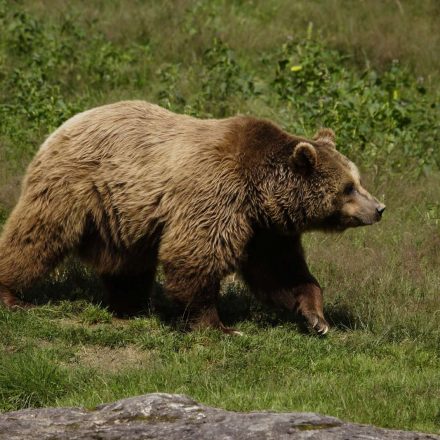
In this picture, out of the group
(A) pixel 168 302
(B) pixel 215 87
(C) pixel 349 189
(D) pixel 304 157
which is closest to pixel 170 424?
(D) pixel 304 157

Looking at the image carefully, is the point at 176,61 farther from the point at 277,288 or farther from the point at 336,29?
the point at 277,288

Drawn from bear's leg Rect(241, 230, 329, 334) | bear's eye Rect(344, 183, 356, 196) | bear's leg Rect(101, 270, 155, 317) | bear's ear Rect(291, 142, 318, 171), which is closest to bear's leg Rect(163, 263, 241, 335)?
bear's leg Rect(241, 230, 329, 334)

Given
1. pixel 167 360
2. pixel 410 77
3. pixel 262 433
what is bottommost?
pixel 167 360

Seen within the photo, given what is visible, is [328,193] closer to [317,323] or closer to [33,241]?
[317,323]

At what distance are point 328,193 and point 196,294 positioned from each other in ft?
4.41

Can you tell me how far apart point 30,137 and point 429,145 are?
484 centimetres

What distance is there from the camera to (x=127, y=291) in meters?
9.12

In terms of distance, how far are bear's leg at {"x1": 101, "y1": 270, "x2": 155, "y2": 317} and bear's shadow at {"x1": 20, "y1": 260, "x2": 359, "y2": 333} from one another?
5 centimetres

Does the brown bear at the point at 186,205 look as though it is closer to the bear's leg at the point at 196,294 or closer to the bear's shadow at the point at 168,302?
the bear's leg at the point at 196,294

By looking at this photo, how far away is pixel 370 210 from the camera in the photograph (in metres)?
8.50

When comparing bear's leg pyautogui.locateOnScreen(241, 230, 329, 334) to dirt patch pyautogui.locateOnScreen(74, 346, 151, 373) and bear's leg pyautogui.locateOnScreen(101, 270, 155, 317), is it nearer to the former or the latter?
bear's leg pyautogui.locateOnScreen(101, 270, 155, 317)

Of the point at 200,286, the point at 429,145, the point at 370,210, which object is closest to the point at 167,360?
the point at 200,286

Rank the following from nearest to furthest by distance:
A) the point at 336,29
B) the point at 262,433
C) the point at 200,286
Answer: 1. the point at 262,433
2. the point at 200,286
3. the point at 336,29

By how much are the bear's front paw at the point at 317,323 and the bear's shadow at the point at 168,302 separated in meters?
0.11
